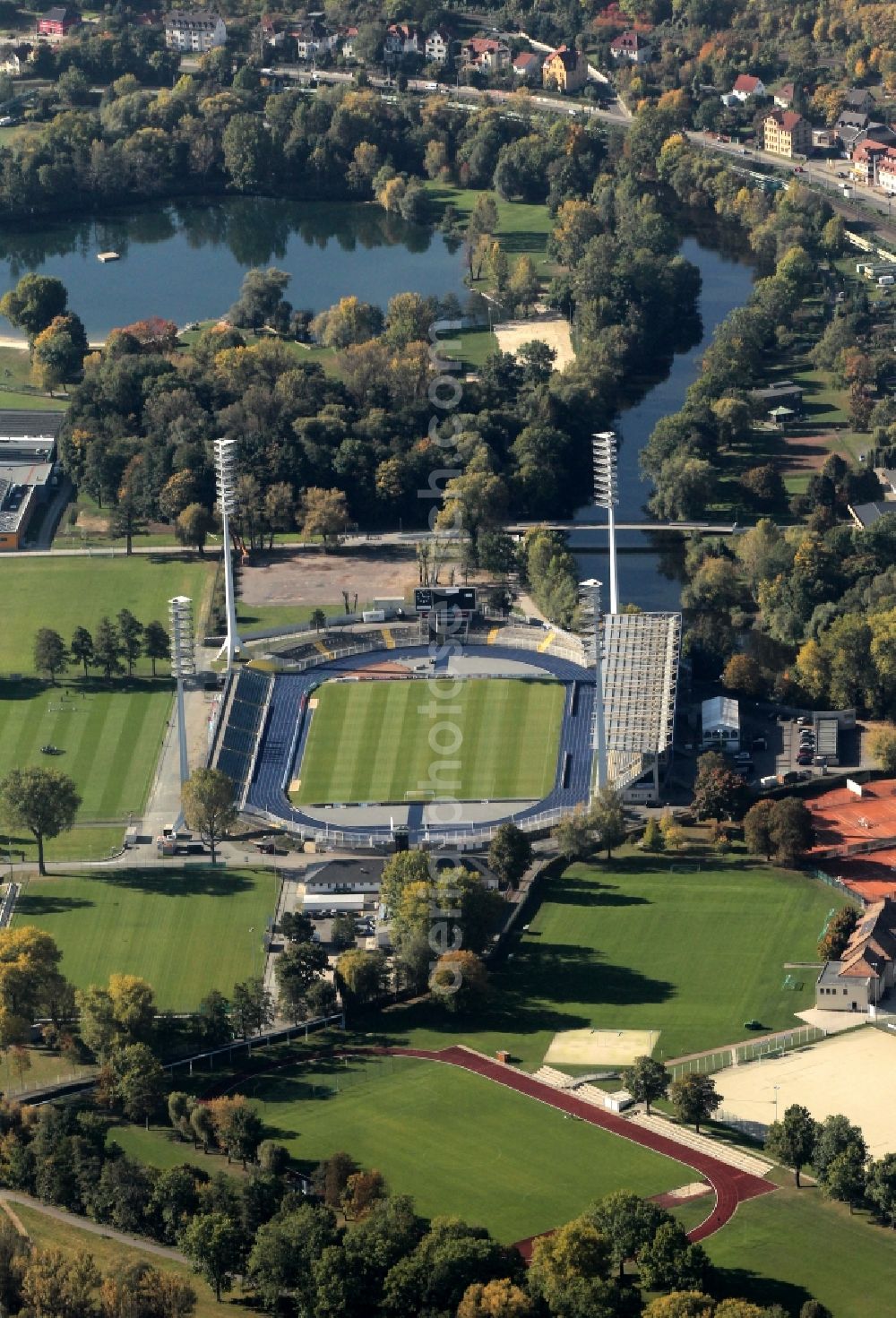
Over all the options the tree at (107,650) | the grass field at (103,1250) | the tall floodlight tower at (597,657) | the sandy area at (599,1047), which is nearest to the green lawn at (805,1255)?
the sandy area at (599,1047)

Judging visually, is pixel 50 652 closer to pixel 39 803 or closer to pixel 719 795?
pixel 39 803

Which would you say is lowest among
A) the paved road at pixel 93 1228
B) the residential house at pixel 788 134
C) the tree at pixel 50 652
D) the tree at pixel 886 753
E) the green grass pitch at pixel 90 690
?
the paved road at pixel 93 1228

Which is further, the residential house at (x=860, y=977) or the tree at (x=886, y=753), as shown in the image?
the tree at (x=886, y=753)

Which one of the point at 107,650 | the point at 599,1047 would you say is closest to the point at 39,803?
the point at 107,650

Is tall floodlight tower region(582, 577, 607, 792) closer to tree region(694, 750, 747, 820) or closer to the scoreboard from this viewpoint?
tree region(694, 750, 747, 820)

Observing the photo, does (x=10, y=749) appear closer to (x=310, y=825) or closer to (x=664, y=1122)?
(x=310, y=825)

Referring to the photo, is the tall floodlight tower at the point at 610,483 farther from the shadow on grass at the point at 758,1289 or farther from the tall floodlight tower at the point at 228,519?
the shadow on grass at the point at 758,1289

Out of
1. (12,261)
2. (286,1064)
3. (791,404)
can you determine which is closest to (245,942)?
(286,1064)
